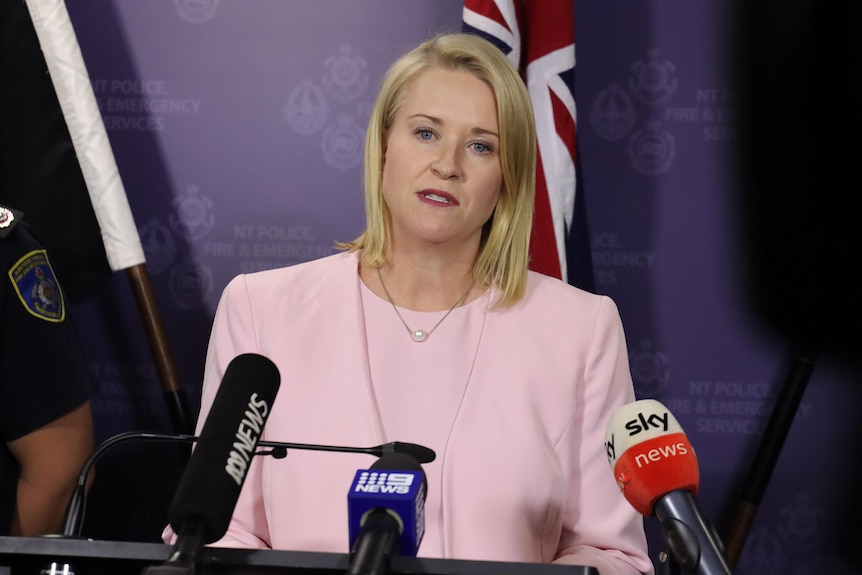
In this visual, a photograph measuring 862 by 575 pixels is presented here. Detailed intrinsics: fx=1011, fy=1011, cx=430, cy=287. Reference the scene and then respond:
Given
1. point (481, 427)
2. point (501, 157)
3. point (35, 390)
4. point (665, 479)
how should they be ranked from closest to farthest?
1. point (665, 479)
2. point (481, 427)
3. point (501, 157)
4. point (35, 390)

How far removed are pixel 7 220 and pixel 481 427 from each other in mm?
1099

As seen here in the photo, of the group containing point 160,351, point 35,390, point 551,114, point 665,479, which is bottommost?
point 160,351

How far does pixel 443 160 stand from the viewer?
1878 millimetres

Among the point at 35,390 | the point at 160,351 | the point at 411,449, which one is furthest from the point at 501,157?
the point at 160,351

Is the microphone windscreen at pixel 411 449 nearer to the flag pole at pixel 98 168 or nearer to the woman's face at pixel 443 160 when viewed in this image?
the woman's face at pixel 443 160

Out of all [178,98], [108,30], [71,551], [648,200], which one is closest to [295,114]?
[178,98]

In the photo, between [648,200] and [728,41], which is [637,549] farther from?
[728,41]

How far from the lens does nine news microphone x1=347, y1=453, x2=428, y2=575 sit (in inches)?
33.0

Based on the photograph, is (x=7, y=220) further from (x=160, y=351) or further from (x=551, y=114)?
(x=551, y=114)

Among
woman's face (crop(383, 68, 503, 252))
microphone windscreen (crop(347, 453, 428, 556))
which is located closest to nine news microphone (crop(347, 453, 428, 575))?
microphone windscreen (crop(347, 453, 428, 556))

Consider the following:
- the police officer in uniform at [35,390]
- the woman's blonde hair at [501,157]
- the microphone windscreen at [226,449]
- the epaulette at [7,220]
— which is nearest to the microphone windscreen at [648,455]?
the microphone windscreen at [226,449]

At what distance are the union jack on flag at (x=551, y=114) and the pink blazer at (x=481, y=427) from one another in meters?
0.73

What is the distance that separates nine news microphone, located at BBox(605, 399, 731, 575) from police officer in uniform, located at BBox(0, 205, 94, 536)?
1.35m

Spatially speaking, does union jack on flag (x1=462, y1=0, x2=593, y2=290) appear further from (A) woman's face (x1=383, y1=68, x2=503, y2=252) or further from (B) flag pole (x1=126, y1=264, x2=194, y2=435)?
(B) flag pole (x1=126, y1=264, x2=194, y2=435)
